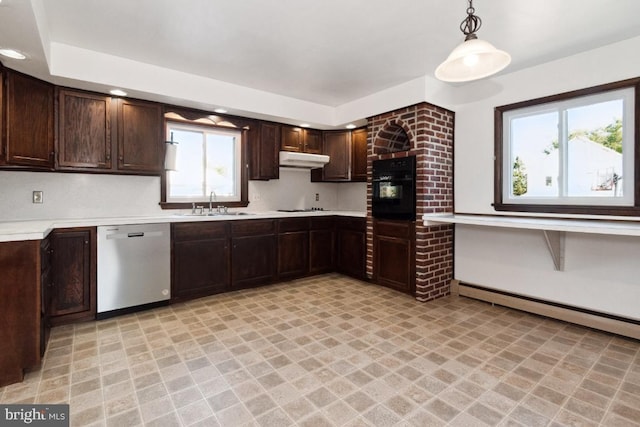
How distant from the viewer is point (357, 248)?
4.57 meters

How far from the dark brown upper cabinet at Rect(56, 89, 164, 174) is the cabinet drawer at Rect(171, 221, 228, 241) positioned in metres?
0.75

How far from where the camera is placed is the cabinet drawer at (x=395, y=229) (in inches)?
150

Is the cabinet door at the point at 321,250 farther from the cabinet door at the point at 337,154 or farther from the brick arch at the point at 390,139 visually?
the brick arch at the point at 390,139

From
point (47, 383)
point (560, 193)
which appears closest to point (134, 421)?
point (47, 383)

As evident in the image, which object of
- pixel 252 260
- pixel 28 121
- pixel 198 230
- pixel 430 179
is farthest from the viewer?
pixel 252 260

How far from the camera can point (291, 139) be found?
188 inches

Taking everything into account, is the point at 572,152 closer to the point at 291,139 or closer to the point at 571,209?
the point at 571,209

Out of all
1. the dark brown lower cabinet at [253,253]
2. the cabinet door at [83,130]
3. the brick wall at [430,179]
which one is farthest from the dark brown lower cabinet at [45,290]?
the brick wall at [430,179]

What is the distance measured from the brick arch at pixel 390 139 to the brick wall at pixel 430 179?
2 cm

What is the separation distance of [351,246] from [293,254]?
2.90 ft

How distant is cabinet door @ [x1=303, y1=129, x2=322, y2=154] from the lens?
4949 mm

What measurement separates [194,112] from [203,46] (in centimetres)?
119

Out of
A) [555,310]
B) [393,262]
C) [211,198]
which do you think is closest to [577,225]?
[555,310]

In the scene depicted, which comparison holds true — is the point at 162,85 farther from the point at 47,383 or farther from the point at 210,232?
the point at 47,383
